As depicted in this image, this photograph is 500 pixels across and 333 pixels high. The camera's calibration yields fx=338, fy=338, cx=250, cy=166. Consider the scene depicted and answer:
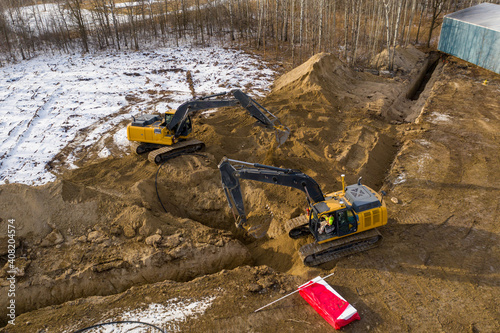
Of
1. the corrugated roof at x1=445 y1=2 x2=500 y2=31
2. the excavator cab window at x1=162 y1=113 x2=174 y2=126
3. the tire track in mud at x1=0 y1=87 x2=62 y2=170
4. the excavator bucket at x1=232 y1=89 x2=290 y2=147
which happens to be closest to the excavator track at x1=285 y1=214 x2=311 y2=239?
the excavator bucket at x1=232 y1=89 x2=290 y2=147

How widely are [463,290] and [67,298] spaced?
33.1ft

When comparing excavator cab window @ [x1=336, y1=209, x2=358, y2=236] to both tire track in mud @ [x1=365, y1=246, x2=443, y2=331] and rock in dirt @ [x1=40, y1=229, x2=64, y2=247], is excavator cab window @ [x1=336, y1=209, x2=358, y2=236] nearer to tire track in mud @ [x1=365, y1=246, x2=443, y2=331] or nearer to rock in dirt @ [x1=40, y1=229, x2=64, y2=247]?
tire track in mud @ [x1=365, y1=246, x2=443, y2=331]

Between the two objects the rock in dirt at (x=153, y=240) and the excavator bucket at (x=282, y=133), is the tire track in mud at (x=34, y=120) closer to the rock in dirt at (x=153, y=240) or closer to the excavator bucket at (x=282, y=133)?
the rock in dirt at (x=153, y=240)

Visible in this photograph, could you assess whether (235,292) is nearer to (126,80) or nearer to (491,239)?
(491,239)

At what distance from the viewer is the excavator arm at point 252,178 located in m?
8.74

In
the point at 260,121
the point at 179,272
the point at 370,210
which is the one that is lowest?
the point at 179,272

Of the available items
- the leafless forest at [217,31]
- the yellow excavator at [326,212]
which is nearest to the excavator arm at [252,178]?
the yellow excavator at [326,212]

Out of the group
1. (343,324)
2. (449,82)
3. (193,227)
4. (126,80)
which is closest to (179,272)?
(193,227)

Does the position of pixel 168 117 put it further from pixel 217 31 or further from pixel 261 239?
pixel 217 31

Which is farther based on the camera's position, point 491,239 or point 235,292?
point 491,239

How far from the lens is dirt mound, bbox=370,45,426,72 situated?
81.7ft

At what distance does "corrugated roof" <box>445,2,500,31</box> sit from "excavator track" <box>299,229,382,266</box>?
22430 millimetres

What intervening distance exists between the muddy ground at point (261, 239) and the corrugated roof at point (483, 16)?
42.0 feet

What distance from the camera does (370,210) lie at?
30.7ft
